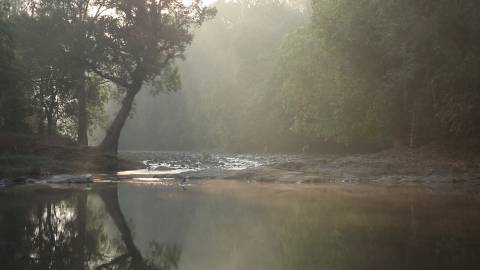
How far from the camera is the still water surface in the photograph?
6.80 metres

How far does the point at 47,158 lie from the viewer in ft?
89.1

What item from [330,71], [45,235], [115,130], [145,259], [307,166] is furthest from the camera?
[115,130]

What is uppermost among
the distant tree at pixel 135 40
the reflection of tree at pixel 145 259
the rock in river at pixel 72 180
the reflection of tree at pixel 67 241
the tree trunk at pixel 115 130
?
the distant tree at pixel 135 40

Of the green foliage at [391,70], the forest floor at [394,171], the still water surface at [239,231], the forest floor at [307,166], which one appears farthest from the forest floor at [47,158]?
the green foliage at [391,70]

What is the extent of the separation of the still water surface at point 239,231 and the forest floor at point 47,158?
9.13 m

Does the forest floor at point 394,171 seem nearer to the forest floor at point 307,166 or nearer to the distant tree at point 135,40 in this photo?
the forest floor at point 307,166

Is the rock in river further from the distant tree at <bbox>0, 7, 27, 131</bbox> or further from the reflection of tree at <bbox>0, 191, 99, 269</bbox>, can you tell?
the reflection of tree at <bbox>0, 191, 99, 269</bbox>

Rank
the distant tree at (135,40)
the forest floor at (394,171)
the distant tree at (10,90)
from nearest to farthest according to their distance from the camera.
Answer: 1. the forest floor at (394,171)
2. the distant tree at (10,90)
3. the distant tree at (135,40)

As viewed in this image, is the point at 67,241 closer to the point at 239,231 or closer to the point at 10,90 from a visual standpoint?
the point at 239,231

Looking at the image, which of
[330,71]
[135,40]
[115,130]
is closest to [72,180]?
[115,130]

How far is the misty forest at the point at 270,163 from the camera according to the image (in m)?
7.73

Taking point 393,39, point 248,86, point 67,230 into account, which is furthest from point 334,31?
point 248,86

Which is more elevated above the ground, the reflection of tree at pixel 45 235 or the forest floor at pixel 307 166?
the forest floor at pixel 307 166

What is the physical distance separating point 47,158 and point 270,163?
46.4 ft
